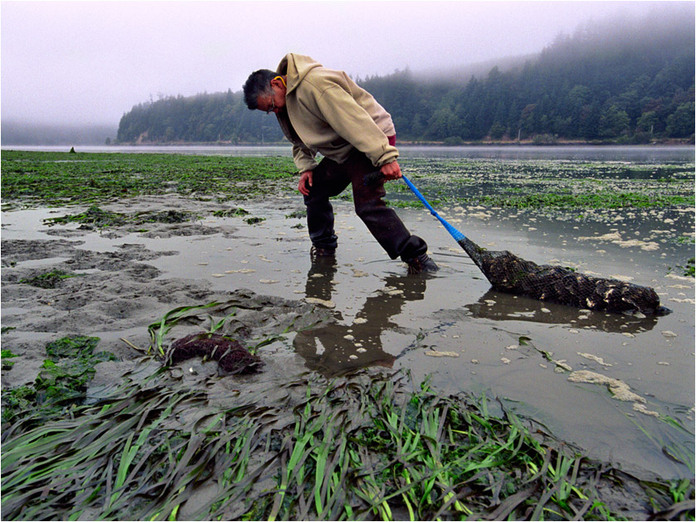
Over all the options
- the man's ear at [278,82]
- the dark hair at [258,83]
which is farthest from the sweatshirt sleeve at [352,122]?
the dark hair at [258,83]

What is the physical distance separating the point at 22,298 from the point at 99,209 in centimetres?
505

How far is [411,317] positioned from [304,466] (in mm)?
1808

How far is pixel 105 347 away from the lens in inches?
105

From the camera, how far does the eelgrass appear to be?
4.90 feet

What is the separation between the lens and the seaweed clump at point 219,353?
2.45m

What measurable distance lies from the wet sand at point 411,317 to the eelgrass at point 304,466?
245 millimetres

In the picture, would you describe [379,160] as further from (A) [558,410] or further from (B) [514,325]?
(A) [558,410]

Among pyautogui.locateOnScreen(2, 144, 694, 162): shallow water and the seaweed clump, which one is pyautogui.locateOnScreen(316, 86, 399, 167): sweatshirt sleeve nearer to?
the seaweed clump

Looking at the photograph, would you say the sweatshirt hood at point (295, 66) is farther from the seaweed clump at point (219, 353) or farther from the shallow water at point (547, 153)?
the shallow water at point (547, 153)

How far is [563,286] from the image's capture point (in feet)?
11.7

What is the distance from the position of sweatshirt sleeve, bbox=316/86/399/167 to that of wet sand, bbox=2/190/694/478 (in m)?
1.27

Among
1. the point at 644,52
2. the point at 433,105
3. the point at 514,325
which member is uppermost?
the point at 644,52

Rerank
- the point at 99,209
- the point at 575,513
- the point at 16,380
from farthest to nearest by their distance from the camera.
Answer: the point at 99,209 < the point at 16,380 < the point at 575,513

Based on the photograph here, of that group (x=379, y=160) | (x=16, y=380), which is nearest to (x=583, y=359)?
(x=379, y=160)
